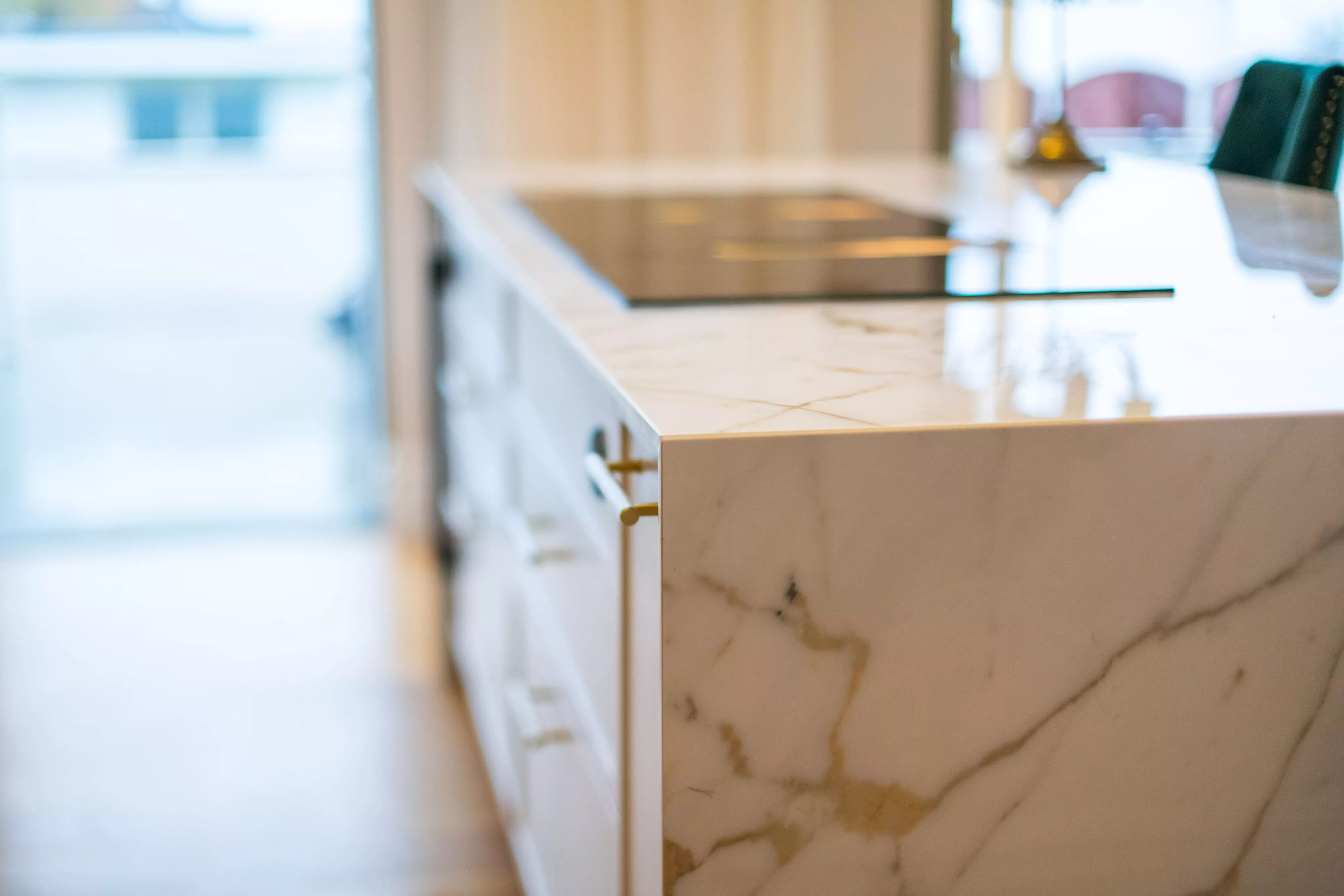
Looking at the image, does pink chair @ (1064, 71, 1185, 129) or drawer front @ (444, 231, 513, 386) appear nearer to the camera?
drawer front @ (444, 231, 513, 386)

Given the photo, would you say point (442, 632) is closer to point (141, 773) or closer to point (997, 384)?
point (141, 773)

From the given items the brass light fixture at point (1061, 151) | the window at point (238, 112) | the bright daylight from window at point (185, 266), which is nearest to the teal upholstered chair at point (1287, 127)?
the brass light fixture at point (1061, 151)

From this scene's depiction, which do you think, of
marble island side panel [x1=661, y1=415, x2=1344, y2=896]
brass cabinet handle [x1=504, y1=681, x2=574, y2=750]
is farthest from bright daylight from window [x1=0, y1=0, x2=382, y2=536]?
marble island side panel [x1=661, y1=415, x2=1344, y2=896]

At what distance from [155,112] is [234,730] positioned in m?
1.62

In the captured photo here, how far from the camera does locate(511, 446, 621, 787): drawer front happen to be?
1.17 m

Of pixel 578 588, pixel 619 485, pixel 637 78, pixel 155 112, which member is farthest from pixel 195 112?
pixel 619 485

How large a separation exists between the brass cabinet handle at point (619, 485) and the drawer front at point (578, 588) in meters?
0.08

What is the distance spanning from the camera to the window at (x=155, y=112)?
338cm

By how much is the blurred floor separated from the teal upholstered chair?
1447mm

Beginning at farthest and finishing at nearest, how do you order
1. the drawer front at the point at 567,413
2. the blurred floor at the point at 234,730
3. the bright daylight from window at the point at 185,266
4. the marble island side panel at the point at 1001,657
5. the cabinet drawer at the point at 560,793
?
the bright daylight from window at the point at 185,266
the blurred floor at the point at 234,730
the cabinet drawer at the point at 560,793
the drawer front at the point at 567,413
the marble island side panel at the point at 1001,657

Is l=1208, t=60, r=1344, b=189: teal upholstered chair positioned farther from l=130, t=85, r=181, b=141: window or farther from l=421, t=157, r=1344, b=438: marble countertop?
l=130, t=85, r=181, b=141: window

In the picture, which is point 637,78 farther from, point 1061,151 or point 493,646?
point 493,646

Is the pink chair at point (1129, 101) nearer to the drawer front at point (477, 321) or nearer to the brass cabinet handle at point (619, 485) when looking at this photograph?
the drawer front at point (477, 321)

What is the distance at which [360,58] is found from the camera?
3438 mm
